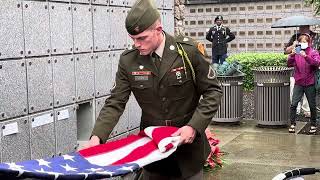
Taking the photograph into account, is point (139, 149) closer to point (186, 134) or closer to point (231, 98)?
point (186, 134)

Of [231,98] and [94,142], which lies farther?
[231,98]

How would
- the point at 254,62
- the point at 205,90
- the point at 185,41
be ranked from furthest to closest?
the point at 254,62 < the point at 185,41 < the point at 205,90

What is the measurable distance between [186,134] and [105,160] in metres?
0.60

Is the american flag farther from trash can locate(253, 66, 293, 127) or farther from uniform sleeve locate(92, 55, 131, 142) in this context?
trash can locate(253, 66, 293, 127)

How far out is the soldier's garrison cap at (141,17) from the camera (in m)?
3.67

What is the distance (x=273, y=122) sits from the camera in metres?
10.4

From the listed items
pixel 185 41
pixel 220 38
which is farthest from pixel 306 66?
→ pixel 220 38

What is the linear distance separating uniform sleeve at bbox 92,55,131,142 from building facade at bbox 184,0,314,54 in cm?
1741

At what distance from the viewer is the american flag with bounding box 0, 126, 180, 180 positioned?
2.70 meters

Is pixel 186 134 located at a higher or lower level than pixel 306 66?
lower

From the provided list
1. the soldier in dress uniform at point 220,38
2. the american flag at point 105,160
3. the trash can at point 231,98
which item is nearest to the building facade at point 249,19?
the soldier in dress uniform at point 220,38

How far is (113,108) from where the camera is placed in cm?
395

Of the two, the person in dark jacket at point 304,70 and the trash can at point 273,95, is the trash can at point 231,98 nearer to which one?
the trash can at point 273,95

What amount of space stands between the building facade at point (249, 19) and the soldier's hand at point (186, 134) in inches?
698
